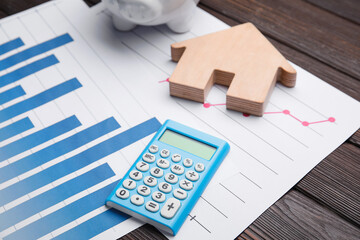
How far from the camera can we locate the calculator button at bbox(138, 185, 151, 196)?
1.76 ft

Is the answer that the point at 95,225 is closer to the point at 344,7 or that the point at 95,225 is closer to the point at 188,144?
the point at 188,144

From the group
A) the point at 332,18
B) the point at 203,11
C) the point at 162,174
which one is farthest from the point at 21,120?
the point at 332,18

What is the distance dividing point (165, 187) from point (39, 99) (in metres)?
0.25

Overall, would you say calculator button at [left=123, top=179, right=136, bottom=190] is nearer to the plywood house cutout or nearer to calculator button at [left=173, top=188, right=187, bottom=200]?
calculator button at [left=173, top=188, right=187, bottom=200]

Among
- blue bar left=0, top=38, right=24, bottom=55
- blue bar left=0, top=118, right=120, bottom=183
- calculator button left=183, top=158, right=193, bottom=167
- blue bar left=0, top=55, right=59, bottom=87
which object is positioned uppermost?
blue bar left=0, top=38, right=24, bottom=55

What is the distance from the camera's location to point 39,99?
0.67m

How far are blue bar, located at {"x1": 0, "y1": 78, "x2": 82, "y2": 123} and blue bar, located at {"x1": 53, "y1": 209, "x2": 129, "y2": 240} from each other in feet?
0.69

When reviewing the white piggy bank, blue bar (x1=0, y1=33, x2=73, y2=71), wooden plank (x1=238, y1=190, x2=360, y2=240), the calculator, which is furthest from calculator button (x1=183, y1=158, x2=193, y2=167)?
blue bar (x1=0, y1=33, x2=73, y2=71)

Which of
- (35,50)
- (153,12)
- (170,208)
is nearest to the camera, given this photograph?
(170,208)

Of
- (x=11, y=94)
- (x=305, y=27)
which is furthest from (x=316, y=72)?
(x=11, y=94)

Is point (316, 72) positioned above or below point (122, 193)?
above

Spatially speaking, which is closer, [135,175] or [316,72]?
[135,175]

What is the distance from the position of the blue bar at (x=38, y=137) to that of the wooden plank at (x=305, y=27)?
12.5 inches

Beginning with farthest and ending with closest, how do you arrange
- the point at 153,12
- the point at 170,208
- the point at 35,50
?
1. the point at 35,50
2. the point at 153,12
3. the point at 170,208
